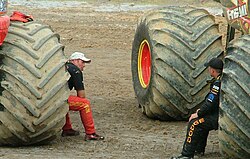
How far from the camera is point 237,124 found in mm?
6281

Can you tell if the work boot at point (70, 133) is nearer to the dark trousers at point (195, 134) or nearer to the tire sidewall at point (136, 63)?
the tire sidewall at point (136, 63)

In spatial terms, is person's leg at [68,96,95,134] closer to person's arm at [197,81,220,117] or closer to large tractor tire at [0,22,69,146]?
large tractor tire at [0,22,69,146]

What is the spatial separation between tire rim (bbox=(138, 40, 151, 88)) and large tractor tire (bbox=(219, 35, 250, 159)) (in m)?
3.35

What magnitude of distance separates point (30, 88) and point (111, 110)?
2.94 metres

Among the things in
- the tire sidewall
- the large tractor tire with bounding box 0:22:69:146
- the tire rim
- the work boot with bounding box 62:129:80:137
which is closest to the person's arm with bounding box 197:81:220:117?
the large tractor tire with bounding box 0:22:69:146

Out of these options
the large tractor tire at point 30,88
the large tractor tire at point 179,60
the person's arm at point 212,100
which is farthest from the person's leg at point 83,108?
the person's arm at point 212,100

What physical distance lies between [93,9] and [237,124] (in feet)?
66.7

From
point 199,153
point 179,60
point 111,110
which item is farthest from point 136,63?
point 199,153

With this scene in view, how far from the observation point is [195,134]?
7.16m

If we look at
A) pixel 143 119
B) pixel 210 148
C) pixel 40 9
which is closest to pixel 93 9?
pixel 40 9

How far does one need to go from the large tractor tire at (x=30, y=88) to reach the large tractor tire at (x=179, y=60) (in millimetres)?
1742

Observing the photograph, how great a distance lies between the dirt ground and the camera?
24.2 ft

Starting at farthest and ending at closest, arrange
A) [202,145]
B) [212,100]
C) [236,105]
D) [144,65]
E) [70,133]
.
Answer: [144,65], [70,133], [202,145], [212,100], [236,105]

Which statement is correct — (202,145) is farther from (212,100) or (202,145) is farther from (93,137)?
(93,137)
